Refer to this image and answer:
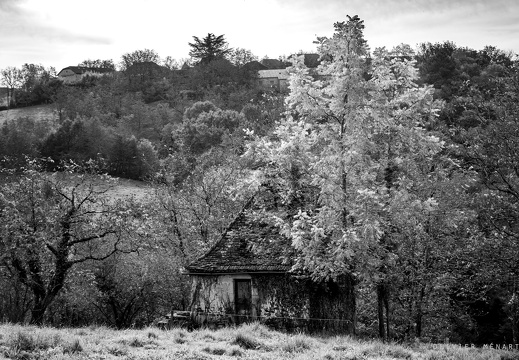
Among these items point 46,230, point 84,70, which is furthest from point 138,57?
point 46,230

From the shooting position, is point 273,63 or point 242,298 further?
point 273,63

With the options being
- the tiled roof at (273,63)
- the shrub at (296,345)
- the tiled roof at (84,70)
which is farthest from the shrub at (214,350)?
the tiled roof at (84,70)

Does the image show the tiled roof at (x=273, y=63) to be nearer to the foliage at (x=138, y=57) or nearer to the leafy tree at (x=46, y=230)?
the foliage at (x=138, y=57)

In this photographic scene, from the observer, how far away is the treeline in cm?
1800

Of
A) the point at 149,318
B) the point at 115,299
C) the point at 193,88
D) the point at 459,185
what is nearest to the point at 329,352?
the point at 459,185

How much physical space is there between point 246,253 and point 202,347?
8.22 metres

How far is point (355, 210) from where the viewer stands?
17.3 meters

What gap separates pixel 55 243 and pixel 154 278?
391 inches

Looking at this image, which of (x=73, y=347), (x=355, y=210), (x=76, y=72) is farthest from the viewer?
(x=76, y=72)

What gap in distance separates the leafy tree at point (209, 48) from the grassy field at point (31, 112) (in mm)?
50181

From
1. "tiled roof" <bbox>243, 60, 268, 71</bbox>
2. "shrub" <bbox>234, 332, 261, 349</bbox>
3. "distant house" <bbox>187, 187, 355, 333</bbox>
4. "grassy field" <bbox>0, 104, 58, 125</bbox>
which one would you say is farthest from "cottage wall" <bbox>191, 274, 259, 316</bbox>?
"tiled roof" <bbox>243, 60, 268, 71</bbox>

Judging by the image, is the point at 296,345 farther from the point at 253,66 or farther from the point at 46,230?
the point at 253,66

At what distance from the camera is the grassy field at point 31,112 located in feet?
374

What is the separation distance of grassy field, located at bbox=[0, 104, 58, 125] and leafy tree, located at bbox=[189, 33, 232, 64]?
165 ft
